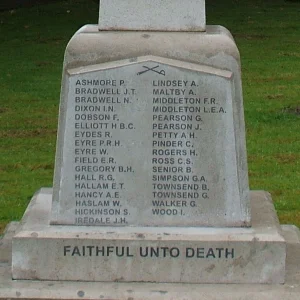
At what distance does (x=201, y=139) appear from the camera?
5.43 meters

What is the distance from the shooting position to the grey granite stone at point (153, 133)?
17.7 ft

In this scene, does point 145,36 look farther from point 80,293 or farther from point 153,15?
point 80,293

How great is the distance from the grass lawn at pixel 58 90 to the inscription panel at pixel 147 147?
233cm

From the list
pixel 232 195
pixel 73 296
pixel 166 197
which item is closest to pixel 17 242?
pixel 73 296

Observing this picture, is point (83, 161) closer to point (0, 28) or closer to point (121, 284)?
point (121, 284)

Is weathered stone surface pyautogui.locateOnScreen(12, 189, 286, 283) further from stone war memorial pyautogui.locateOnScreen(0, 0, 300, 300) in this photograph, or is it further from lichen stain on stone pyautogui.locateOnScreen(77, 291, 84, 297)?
lichen stain on stone pyautogui.locateOnScreen(77, 291, 84, 297)

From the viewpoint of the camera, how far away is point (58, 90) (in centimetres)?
1417

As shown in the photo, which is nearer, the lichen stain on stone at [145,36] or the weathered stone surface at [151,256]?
the weathered stone surface at [151,256]

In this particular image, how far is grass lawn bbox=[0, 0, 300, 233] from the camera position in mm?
9109

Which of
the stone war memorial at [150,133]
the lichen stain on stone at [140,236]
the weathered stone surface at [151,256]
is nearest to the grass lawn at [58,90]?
the stone war memorial at [150,133]

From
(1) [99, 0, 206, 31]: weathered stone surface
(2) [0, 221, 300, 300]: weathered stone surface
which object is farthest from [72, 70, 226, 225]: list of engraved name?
(2) [0, 221, 300, 300]: weathered stone surface

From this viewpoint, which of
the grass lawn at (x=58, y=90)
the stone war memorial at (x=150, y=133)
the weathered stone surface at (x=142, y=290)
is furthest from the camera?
the grass lawn at (x=58, y=90)

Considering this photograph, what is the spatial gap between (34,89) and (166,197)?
30.0 feet

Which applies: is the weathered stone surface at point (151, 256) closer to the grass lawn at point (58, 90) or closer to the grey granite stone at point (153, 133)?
the grey granite stone at point (153, 133)
